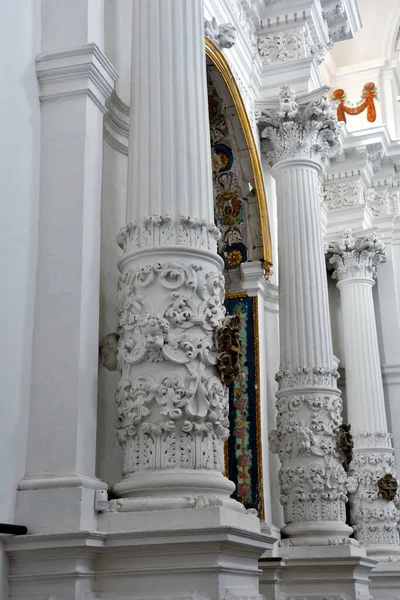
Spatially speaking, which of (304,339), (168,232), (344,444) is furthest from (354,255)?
(168,232)

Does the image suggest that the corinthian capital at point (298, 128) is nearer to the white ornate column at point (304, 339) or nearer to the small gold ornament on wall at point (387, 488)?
the white ornate column at point (304, 339)

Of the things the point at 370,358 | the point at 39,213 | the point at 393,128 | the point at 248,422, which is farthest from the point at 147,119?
the point at 393,128

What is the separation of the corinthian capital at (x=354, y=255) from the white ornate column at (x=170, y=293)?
733 centimetres

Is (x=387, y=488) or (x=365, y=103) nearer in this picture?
(x=387, y=488)

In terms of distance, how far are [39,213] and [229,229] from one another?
456 cm

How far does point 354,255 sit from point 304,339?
4.55 metres

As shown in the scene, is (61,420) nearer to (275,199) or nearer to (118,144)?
(118,144)

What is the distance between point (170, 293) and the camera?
4.43 m

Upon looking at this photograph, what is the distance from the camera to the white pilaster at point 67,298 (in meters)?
4.11

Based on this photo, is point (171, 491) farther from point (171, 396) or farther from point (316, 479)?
point (316, 479)

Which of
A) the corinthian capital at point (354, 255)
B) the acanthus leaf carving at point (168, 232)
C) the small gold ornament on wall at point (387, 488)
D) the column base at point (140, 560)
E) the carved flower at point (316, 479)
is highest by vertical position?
the corinthian capital at point (354, 255)

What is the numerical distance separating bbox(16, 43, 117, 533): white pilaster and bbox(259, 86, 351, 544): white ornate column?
11.3 feet

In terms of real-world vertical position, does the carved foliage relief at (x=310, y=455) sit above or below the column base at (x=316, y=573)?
above

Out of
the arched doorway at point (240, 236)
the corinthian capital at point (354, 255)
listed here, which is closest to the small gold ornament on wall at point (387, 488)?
the arched doorway at point (240, 236)
